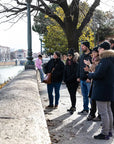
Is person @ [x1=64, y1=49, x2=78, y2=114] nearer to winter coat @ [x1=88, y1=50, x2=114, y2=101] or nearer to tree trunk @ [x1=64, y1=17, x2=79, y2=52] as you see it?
winter coat @ [x1=88, y1=50, x2=114, y2=101]

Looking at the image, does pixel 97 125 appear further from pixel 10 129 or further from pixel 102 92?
pixel 10 129

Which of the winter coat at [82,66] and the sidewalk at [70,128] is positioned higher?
the winter coat at [82,66]

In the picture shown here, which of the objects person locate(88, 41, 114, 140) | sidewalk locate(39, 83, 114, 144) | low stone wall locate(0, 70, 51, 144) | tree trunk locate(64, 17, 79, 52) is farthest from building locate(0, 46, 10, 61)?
low stone wall locate(0, 70, 51, 144)

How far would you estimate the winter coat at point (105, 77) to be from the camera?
12.5 ft

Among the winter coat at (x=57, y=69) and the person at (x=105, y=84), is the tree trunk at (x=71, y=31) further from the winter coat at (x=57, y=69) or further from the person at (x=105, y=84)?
the person at (x=105, y=84)

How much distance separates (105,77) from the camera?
3.89 m

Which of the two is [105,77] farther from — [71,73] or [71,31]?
[71,31]

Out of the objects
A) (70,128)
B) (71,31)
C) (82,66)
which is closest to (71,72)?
(82,66)

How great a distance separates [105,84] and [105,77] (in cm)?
13

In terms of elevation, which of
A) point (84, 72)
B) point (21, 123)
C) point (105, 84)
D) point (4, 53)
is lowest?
point (21, 123)

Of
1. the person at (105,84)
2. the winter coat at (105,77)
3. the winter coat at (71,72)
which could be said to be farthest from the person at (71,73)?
the winter coat at (105,77)

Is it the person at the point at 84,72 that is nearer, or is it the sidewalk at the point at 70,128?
the sidewalk at the point at 70,128

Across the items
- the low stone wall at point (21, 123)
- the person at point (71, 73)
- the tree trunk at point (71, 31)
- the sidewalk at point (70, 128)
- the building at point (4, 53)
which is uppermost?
the building at point (4, 53)

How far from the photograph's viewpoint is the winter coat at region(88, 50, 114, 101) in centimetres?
382
